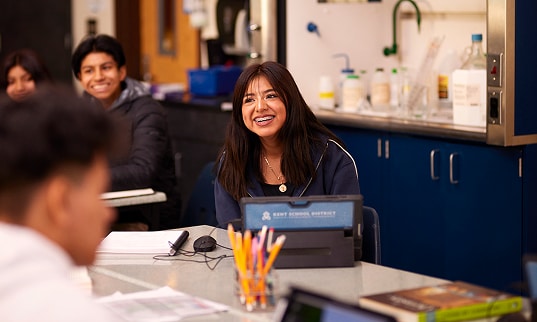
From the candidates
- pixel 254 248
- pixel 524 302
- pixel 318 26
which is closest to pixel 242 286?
pixel 254 248

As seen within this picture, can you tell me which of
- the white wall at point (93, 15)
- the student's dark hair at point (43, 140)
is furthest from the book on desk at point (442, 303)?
the white wall at point (93, 15)

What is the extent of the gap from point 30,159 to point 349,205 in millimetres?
1506

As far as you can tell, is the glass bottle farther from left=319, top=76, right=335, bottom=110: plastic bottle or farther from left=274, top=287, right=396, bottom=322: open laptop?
left=274, top=287, right=396, bottom=322: open laptop

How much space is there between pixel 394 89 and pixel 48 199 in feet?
12.9

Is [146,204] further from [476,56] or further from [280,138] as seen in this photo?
[476,56]

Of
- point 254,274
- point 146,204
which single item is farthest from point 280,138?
point 254,274

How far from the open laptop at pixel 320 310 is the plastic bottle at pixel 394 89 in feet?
11.3

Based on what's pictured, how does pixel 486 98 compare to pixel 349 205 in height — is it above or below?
above

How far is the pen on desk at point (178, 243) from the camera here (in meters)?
2.98

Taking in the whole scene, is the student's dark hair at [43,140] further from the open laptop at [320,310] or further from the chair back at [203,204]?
the chair back at [203,204]

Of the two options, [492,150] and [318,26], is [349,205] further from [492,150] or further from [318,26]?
[318,26]

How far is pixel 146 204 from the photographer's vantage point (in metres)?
4.14

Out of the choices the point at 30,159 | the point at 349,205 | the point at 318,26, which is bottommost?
the point at 349,205

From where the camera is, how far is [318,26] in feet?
17.6
